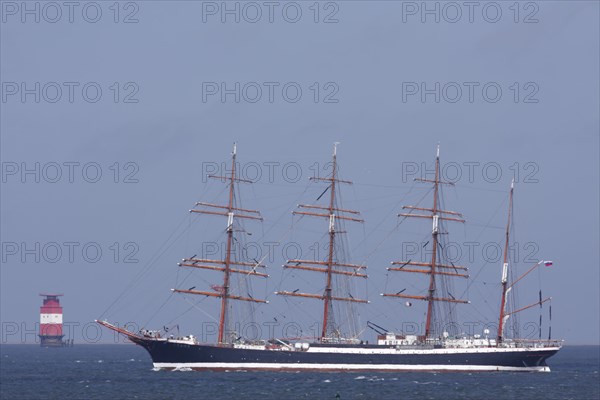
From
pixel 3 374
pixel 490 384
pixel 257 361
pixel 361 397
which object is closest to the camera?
pixel 361 397

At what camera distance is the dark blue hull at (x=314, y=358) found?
379 feet

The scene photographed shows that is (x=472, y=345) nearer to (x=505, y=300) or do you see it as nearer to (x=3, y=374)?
(x=505, y=300)

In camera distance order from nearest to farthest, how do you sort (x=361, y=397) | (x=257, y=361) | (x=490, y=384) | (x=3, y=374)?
1. (x=361, y=397)
2. (x=490, y=384)
3. (x=257, y=361)
4. (x=3, y=374)

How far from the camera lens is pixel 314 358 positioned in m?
116

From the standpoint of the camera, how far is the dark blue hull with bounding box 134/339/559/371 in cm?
11550

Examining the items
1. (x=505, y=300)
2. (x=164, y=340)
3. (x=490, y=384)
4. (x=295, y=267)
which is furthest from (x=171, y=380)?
(x=505, y=300)

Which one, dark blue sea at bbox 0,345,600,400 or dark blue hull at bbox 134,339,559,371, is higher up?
dark blue hull at bbox 134,339,559,371

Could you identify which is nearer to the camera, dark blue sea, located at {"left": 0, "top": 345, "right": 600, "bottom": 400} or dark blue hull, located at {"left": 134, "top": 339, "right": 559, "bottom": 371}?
dark blue sea, located at {"left": 0, "top": 345, "right": 600, "bottom": 400}

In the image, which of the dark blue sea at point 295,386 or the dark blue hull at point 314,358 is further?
the dark blue hull at point 314,358

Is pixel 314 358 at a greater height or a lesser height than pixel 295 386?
greater

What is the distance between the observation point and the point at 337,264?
12112 centimetres

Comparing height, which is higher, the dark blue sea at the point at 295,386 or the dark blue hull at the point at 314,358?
the dark blue hull at the point at 314,358

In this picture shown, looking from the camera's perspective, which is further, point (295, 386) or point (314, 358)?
point (314, 358)

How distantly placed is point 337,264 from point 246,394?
1324 inches
